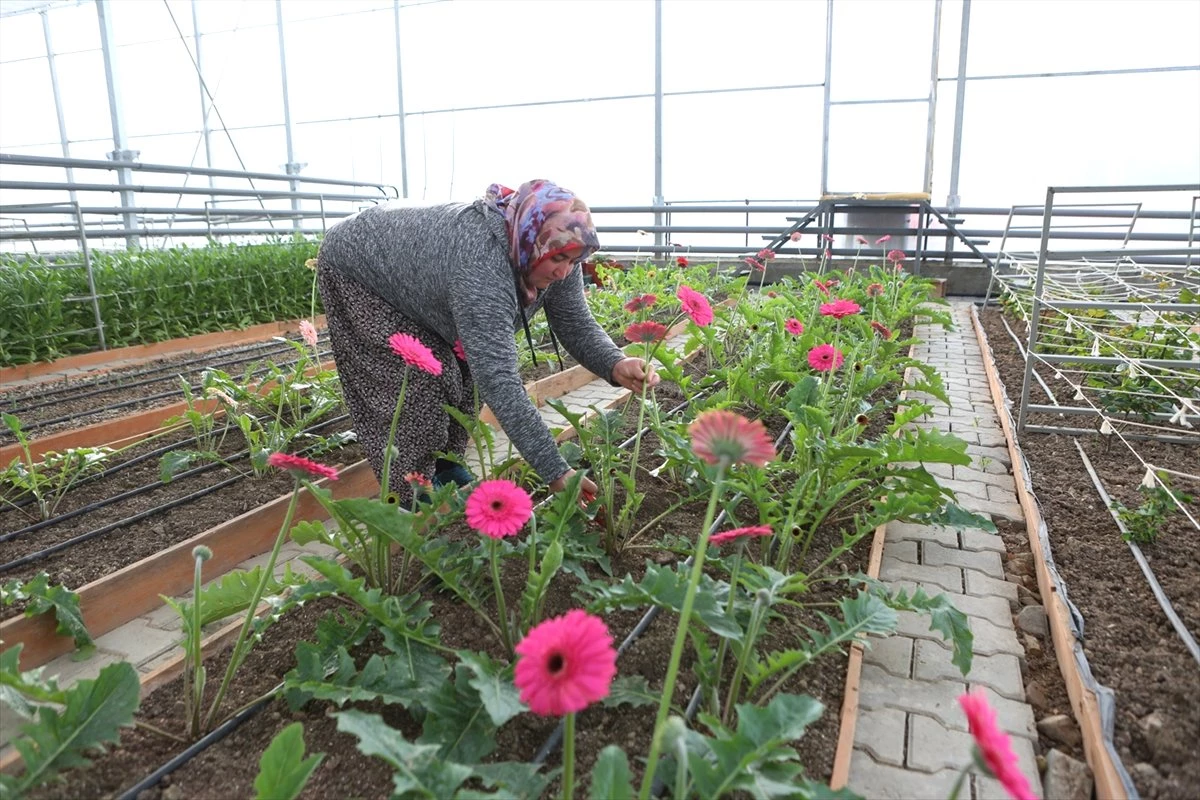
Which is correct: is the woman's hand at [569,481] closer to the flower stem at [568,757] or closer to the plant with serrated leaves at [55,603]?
the flower stem at [568,757]

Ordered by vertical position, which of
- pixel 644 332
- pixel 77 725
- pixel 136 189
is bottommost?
pixel 77 725

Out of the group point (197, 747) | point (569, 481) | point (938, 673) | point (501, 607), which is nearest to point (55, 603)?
point (197, 747)

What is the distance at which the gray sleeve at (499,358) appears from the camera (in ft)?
5.62

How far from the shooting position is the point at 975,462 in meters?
3.09

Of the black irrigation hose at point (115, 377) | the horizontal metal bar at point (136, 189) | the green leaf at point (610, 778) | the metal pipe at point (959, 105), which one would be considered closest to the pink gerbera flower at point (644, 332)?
the green leaf at point (610, 778)

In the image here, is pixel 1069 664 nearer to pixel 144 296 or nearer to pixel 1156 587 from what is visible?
pixel 1156 587

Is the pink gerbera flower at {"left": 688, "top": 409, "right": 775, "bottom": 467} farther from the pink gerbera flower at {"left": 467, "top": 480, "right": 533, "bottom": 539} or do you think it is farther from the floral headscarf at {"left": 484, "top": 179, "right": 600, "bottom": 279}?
the floral headscarf at {"left": 484, "top": 179, "right": 600, "bottom": 279}

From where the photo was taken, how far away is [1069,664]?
1.68m

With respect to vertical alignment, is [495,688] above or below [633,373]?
below

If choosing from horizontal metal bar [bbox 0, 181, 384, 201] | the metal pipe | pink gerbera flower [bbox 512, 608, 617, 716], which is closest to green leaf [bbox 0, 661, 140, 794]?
pink gerbera flower [bbox 512, 608, 617, 716]

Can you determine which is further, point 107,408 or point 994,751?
point 107,408

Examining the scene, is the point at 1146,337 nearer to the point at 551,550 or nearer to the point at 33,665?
the point at 551,550

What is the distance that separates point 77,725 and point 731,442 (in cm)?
111

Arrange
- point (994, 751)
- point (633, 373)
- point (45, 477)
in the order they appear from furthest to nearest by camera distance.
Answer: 1. point (45, 477)
2. point (633, 373)
3. point (994, 751)
